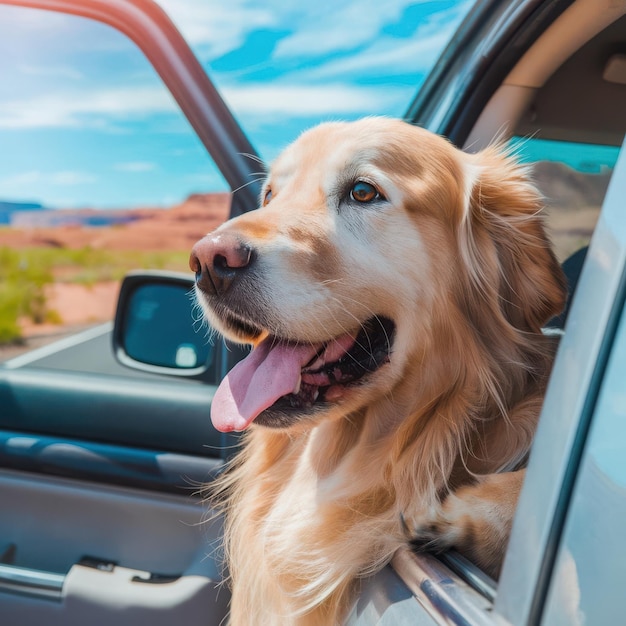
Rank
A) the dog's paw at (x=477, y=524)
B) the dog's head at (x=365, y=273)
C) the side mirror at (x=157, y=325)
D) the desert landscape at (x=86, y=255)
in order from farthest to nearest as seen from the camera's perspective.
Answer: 1. the desert landscape at (x=86, y=255)
2. the side mirror at (x=157, y=325)
3. the dog's head at (x=365, y=273)
4. the dog's paw at (x=477, y=524)

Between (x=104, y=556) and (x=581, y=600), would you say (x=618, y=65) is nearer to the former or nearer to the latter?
(x=581, y=600)

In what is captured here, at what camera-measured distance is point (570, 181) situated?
2.66 meters

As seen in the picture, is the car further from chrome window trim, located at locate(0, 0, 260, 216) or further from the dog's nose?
the dog's nose

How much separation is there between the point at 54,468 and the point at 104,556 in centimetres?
41

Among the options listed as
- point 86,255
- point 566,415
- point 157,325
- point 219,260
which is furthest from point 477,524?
point 86,255

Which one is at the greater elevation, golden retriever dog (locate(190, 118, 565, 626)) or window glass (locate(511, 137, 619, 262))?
window glass (locate(511, 137, 619, 262))

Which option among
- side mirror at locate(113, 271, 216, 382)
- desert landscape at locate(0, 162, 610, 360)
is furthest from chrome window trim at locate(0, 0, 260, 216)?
desert landscape at locate(0, 162, 610, 360)

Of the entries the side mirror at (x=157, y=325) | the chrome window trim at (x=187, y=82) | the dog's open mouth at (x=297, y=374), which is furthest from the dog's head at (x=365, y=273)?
the side mirror at (x=157, y=325)

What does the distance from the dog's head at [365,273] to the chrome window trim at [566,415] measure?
0.95 metres

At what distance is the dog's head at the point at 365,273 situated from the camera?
1.87m

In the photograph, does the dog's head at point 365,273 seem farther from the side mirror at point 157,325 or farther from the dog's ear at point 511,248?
the side mirror at point 157,325

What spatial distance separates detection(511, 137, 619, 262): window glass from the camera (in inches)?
99.5

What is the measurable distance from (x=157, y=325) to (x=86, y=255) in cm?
3053

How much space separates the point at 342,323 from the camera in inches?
74.9
